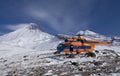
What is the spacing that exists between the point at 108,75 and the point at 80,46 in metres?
20.6

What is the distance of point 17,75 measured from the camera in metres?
24.3

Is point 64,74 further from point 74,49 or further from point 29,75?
point 74,49

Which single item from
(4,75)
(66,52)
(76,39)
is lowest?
(4,75)

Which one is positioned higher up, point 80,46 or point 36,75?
point 80,46

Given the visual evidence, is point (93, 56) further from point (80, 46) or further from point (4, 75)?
point (4, 75)

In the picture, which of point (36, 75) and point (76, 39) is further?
point (76, 39)

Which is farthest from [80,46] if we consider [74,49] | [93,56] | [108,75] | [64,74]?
[108,75]

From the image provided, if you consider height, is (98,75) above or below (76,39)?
below

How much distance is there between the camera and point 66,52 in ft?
131

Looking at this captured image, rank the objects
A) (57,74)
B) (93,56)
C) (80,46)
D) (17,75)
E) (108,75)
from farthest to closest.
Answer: (80,46)
(93,56)
(17,75)
(57,74)
(108,75)

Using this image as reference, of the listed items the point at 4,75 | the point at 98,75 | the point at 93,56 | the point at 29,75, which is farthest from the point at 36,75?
the point at 93,56

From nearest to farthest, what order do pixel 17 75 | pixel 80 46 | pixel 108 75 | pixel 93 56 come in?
pixel 108 75 → pixel 17 75 → pixel 93 56 → pixel 80 46

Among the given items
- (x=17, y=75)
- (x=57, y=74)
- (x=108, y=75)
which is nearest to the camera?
(x=108, y=75)

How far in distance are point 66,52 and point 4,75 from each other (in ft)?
54.9
